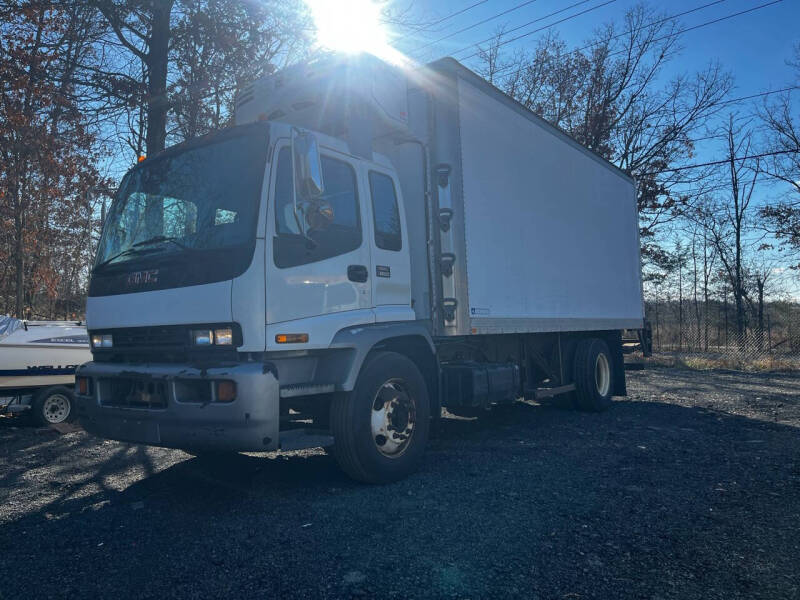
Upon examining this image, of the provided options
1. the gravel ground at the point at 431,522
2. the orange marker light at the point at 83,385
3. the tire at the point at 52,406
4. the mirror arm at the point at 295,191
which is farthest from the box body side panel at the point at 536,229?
the tire at the point at 52,406

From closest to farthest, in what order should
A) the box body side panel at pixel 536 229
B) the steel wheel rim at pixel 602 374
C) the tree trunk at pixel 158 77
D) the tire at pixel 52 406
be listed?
the box body side panel at pixel 536 229 < the tire at pixel 52 406 < the steel wheel rim at pixel 602 374 < the tree trunk at pixel 158 77

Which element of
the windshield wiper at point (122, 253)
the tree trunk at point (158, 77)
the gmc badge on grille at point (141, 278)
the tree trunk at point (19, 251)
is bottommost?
the gmc badge on grille at point (141, 278)

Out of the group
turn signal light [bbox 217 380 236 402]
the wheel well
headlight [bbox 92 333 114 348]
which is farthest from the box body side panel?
headlight [bbox 92 333 114 348]

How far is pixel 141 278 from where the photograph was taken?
4.45 m

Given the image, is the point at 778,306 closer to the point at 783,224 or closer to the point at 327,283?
the point at 783,224

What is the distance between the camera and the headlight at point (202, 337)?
4.04 metres

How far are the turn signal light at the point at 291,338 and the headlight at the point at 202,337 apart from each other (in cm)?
45

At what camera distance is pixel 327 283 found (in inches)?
179

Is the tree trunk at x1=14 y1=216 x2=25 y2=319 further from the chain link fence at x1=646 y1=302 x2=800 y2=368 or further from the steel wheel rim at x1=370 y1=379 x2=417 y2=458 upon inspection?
the chain link fence at x1=646 y1=302 x2=800 y2=368

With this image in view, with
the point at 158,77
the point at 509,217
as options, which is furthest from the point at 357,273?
the point at 158,77

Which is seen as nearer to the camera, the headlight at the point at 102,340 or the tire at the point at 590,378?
the headlight at the point at 102,340

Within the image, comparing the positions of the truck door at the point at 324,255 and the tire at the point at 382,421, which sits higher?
the truck door at the point at 324,255

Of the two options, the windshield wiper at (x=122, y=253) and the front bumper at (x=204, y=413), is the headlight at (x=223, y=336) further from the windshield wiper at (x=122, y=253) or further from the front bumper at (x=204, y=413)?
the windshield wiper at (x=122, y=253)

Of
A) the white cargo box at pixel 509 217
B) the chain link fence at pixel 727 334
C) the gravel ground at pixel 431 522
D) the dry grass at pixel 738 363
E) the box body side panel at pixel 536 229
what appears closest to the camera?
the gravel ground at pixel 431 522
